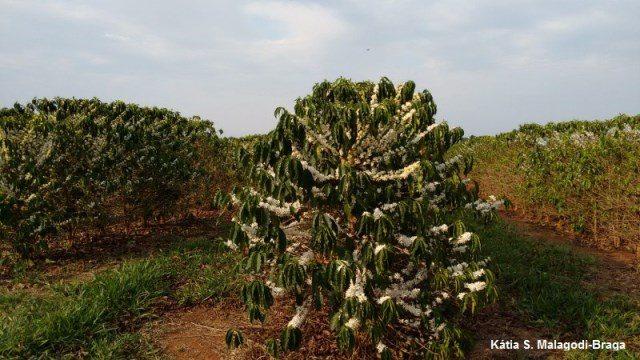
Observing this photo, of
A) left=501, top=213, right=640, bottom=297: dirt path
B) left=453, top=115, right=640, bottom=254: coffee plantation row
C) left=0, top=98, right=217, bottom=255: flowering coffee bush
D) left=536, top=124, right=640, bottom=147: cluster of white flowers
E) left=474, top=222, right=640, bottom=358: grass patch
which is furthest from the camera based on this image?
left=536, top=124, right=640, bottom=147: cluster of white flowers

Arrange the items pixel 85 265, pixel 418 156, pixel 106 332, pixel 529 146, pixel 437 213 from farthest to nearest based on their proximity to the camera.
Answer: pixel 529 146, pixel 85 265, pixel 106 332, pixel 418 156, pixel 437 213

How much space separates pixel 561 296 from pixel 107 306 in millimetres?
5304

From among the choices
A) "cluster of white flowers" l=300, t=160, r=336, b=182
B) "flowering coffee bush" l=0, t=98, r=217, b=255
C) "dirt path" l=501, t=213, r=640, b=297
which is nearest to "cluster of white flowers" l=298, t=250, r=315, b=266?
"cluster of white flowers" l=300, t=160, r=336, b=182

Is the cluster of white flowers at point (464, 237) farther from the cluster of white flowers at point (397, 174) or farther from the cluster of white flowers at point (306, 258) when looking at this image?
the cluster of white flowers at point (306, 258)

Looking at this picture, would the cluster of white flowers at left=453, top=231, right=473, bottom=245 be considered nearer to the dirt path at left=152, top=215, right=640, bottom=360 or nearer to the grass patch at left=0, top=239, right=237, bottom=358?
the dirt path at left=152, top=215, right=640, bottom=360

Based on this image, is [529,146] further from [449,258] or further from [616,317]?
[449,258]

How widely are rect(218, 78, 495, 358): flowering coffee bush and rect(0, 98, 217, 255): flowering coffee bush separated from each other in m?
4.49

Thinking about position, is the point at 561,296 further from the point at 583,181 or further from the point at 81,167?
the point at 81,167

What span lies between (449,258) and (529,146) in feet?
27.7

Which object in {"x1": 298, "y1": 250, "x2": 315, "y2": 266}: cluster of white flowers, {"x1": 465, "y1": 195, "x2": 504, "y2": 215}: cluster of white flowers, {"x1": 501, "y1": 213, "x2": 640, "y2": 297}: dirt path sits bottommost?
{"x1": 501, "y1": 213, "x2": 640, "y2": 297}: dirt path

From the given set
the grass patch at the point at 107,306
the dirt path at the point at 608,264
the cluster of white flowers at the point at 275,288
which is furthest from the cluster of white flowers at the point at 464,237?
the dirt path at the point at 608,264

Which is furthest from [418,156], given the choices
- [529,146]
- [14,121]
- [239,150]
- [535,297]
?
[529,146]

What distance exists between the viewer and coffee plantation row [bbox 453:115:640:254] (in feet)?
25.1

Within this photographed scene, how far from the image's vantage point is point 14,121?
7398mm
